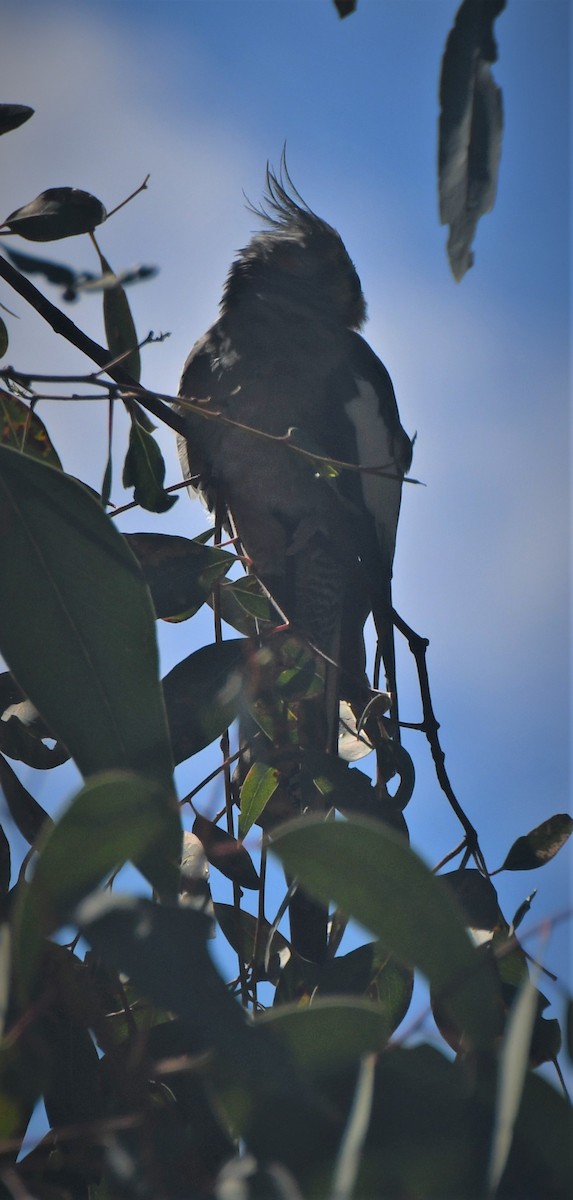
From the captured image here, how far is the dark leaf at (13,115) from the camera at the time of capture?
767 mm

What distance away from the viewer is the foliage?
402mm

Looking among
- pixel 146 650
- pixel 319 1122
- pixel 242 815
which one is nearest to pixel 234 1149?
pixel 319 1122

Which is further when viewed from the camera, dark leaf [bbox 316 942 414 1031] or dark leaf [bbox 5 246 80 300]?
dark leaf [bbox 316 942 414 1031]

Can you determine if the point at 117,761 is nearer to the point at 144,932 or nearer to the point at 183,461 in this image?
the point at 144,932

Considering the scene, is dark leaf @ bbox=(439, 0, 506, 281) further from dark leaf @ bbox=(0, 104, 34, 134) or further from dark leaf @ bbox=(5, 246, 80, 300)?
dark leaf @ bbox=(0, 104, 34, 134)

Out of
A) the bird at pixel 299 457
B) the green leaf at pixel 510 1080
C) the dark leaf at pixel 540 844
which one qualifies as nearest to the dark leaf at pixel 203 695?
the dark leaf at pixel 540 844

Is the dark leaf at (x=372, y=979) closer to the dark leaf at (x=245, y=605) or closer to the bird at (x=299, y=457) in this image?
the dark leaf at (x=245, y=605)

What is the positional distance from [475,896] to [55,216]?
0.69 meters

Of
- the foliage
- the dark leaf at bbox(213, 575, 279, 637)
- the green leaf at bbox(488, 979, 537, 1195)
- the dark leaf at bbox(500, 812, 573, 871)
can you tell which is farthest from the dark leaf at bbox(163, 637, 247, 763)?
the green leaf at bbox(488, 979, 537, 1195)

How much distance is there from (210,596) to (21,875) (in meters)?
0.36

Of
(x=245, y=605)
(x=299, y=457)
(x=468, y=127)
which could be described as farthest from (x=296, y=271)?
(x=468, y=127)

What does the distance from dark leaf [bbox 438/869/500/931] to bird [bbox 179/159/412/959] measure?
661 millimetres

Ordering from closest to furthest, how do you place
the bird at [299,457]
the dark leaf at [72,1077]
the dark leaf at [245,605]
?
the dark leaf at [72,1077] → the dark leaf at [245,605] → the bird at [299,457]

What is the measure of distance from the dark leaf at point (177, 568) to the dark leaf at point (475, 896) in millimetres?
361
